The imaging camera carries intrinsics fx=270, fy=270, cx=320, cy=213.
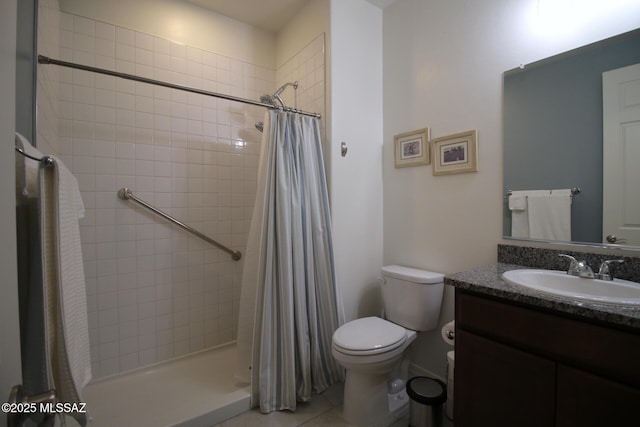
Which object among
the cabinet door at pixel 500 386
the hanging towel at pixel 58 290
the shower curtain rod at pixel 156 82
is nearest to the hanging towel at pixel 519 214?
the cabinet door at pixel 500 386

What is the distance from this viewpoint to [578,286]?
1060mm

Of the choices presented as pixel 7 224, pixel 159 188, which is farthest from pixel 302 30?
pixel 7 224

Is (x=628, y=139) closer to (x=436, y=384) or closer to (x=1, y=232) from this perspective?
(x=436, y=384)

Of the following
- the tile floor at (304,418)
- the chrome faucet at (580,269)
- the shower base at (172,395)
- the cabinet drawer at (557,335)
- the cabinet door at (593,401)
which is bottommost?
the tile floor at (304,418)

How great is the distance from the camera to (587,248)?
1.17 metres

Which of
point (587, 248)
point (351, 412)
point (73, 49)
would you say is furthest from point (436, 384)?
point (73, 49)

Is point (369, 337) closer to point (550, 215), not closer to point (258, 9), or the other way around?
point (550, 215)

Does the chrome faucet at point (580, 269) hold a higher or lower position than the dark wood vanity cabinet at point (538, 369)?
higher

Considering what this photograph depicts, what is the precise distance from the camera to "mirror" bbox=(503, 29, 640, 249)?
114 centimetres

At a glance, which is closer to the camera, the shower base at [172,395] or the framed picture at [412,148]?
the shower base at [172,395]

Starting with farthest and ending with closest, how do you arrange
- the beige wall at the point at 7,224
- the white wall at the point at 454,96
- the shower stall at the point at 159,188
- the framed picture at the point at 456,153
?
the shower stall at the point at 159,188, the framed picture at the point at 456,153, the white wall at the point at 454,96, the beige wall at the point at 7,224

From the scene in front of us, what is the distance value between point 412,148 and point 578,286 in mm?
1128

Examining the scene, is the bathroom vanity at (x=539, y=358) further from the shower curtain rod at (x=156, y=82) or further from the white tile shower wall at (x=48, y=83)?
the white tile shower wall at (x=48, y=83)

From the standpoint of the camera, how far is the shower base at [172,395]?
4.64 feet
